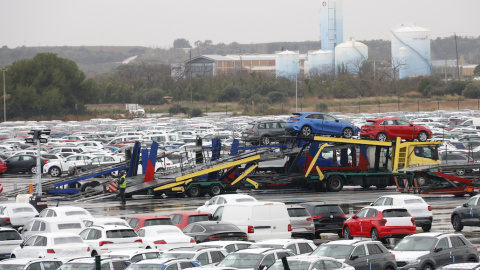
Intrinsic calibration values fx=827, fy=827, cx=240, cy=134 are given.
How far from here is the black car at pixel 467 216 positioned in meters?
26.2

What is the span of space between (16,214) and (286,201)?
12251mm

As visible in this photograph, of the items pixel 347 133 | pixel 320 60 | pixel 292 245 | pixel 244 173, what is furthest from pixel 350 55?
pixel 292 245

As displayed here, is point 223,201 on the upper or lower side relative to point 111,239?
lower

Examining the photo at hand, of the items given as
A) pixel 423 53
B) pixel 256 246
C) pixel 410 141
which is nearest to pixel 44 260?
pixel 256 246

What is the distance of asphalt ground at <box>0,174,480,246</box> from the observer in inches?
1222

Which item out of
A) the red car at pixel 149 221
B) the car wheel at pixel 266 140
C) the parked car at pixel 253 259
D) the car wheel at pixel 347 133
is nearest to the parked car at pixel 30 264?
the parked car at pixel 253 259

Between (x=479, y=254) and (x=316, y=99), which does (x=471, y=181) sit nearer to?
(x=479, y=254)

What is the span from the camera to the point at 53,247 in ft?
67.8

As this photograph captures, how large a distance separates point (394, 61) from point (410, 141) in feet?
436

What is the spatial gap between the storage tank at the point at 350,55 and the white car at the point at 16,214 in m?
139

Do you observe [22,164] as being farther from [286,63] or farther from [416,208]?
[286,63]

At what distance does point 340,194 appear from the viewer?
39.2 metres

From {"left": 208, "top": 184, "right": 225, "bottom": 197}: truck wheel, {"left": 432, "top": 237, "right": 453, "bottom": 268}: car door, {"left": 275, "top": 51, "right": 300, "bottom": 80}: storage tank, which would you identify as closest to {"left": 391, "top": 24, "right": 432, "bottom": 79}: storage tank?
{"left": 275, "top": 51, "right": 300, "bottom": 80}: storage tank

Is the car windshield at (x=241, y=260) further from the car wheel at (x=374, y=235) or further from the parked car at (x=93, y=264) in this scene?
the car wheel at (x=374, y=235)
